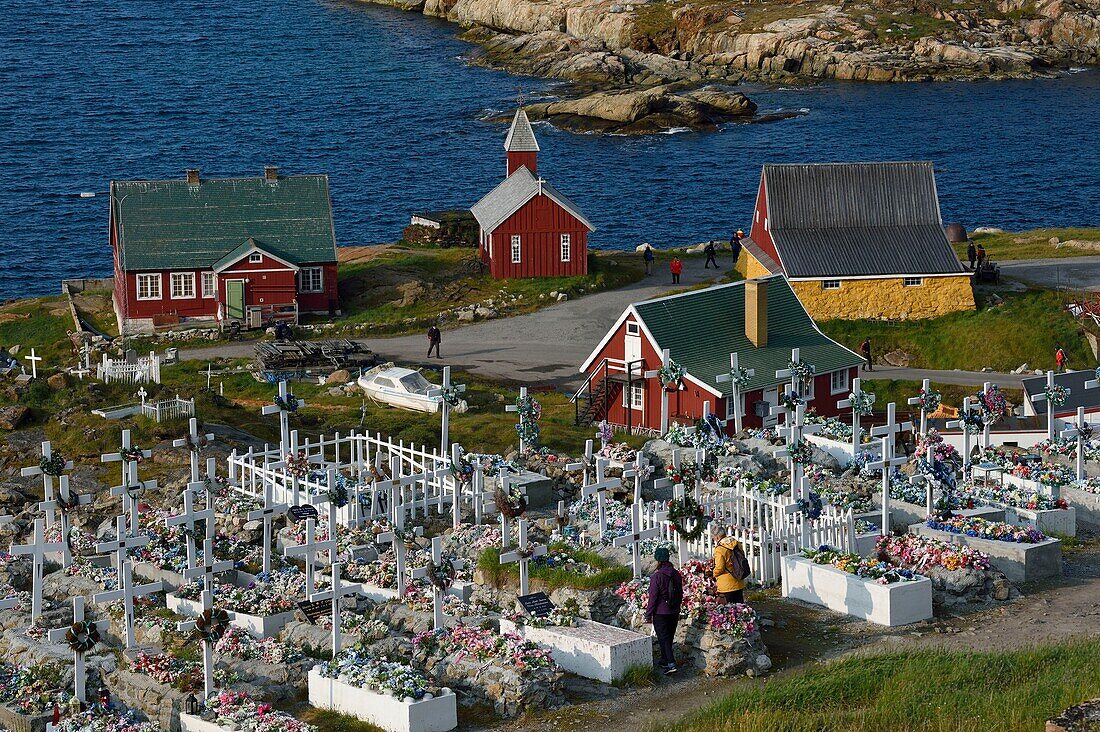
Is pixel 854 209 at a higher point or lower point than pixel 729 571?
higher

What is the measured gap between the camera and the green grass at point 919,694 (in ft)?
75.5

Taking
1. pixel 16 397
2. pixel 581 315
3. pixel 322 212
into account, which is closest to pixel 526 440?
pixel 16 397

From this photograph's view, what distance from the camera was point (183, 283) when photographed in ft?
236

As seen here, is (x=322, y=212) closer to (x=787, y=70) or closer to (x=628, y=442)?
(x=628, y=442)

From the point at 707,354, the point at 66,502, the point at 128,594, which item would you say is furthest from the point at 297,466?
the point at 707,354

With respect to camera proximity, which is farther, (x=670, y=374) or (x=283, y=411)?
(x=670, y=374)

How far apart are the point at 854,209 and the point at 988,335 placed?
8.12m

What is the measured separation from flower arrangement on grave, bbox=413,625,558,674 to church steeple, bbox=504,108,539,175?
52.3 metres

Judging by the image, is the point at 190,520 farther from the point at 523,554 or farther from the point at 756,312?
the point at 756,312

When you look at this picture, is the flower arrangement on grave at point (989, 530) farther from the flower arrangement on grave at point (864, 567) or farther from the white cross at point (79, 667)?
the white cross at point (79, 667)

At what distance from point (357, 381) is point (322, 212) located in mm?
16810

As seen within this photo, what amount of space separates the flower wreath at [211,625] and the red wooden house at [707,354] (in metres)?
26.5

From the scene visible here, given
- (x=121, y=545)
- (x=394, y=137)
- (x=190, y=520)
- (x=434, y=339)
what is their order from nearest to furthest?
(x=121, y=545)
(x=190, y=520)
(x=434, y=339)
(x=394, y=137)

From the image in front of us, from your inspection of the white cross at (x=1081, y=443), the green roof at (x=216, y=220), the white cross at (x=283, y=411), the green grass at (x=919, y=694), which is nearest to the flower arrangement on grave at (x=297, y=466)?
the white cross at (x=283, y=411)
